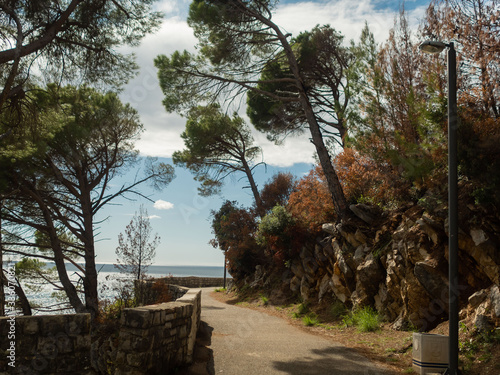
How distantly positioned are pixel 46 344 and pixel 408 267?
6539 millimetres

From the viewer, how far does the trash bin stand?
522cm

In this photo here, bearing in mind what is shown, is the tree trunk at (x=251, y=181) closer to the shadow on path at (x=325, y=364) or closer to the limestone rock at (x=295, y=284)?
the limestone rock at (x=295, y=284)

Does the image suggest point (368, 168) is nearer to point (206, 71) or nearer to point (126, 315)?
point (206, 71)

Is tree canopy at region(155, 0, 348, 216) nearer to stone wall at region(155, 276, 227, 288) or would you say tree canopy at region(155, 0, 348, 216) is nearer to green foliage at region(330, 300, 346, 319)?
green foliage at region(330, 300, 346, 319)

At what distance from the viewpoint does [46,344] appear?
4445mm

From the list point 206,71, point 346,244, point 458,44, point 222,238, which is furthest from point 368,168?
point 222,238

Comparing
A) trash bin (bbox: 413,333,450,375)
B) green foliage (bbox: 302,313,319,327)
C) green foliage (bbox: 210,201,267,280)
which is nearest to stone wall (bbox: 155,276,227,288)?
green foliage (bbox: 210,201,267,280)

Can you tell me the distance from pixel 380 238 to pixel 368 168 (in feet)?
10.5

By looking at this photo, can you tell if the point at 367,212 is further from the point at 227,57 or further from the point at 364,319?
the point at 227,57

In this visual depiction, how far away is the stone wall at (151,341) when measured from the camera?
16.6 ft

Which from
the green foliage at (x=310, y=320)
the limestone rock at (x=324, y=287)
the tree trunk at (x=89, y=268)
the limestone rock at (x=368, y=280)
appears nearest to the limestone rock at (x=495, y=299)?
the limestone rock at (x=368, y=280)

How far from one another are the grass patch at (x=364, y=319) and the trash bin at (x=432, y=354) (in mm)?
2796

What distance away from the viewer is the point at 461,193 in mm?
7344

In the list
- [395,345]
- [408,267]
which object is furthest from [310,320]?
[395,345]
